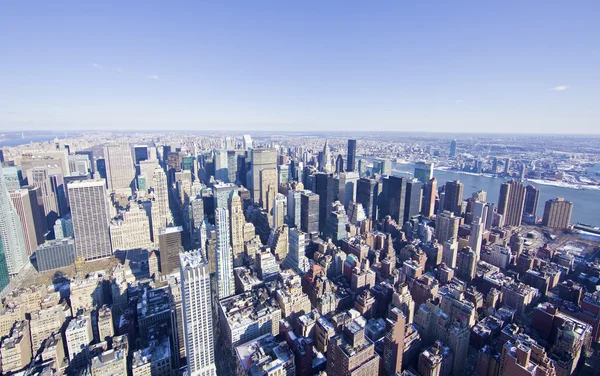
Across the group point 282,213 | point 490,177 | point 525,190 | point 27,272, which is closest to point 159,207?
point 27,272

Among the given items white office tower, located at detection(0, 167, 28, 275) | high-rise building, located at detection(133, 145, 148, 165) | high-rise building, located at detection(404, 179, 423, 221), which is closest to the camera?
white office tower, located at detection(0, 167, 28, 275)

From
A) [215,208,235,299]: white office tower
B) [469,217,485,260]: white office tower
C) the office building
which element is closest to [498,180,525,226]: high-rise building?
[469,217,485,260]: white office tower

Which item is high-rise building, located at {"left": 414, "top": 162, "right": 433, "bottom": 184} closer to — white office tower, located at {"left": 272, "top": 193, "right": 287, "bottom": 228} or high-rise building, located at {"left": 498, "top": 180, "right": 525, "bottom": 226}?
high-rise building, located at {"left": 498, "top": 180, "right": 525, "bottom": 226}

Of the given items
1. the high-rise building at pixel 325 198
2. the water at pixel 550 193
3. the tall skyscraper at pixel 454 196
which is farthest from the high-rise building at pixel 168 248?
the water at pixel 550 193

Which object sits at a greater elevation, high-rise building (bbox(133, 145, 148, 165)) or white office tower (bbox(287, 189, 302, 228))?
high-rise building (bbox(133, 145, 148, 165))

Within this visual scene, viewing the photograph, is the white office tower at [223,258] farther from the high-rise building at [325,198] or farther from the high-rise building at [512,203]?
the high-rise building at [512,203]

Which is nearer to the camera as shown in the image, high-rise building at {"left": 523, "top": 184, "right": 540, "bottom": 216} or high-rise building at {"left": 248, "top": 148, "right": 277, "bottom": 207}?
high-rise building at {"left": 523, "top": 184, "right": 540, "bottom": 216}

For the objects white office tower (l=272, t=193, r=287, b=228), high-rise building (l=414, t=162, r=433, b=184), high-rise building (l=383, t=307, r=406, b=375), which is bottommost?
high-rise building (l=383, t=307, r=406, b=375)
